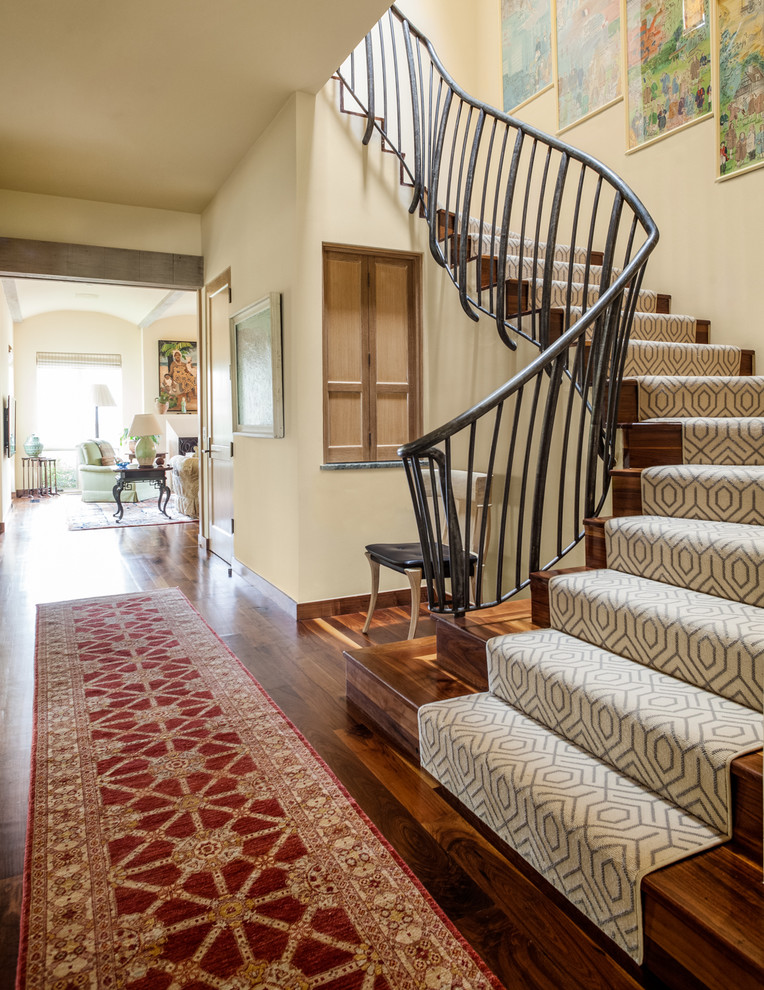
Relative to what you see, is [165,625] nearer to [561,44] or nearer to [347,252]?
[347,252]

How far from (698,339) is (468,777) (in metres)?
2.95

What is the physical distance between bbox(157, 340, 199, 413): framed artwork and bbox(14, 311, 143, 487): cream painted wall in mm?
695

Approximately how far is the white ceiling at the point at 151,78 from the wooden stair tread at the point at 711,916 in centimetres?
351

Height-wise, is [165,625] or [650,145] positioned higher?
[650,145]

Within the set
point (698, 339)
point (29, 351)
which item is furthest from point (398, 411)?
point (29, 351)

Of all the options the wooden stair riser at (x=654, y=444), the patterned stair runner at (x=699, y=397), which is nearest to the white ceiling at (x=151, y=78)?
the patterned stair runner at (x=699, y=397)

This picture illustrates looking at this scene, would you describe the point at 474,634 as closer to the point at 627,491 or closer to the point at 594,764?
the point at 594,764

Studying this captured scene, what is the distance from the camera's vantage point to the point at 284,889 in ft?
5.51

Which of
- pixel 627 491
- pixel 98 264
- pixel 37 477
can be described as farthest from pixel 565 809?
pixel 37 477

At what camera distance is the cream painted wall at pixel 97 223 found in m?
5.57

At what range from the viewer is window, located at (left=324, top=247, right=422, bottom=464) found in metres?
4.28

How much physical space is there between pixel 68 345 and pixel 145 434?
5.13m

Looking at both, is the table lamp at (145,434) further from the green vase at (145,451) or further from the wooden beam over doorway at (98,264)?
the wooden beam over doorway at (98,264)

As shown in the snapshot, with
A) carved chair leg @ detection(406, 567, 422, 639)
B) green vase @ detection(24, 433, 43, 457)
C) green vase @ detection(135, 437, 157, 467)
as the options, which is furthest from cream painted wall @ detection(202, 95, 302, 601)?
green vase @ detection(24, 433, 43, 457)
